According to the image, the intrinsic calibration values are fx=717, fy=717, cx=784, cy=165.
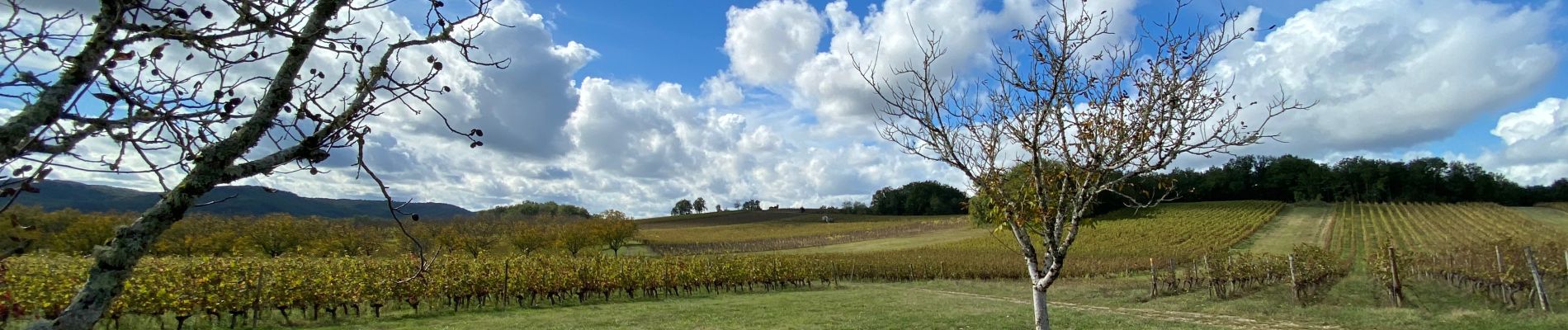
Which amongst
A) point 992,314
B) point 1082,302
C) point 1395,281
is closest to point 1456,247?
point 1395,281

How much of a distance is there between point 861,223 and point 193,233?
6319 cm

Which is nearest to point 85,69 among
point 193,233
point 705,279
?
point 705,279

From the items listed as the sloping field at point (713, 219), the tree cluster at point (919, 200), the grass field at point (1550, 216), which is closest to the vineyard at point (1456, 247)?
the grass field at point (1550, 216)

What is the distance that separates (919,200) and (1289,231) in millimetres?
61162

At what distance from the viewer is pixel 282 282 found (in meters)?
15.6

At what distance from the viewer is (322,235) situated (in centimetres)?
4650

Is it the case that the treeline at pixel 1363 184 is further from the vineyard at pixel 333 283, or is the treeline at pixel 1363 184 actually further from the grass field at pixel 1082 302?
the vineyard at pixel 333 283

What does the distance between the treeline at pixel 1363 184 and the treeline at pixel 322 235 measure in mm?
72554

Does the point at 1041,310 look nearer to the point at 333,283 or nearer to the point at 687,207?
the point at 333,283

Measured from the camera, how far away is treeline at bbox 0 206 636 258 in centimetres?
3878

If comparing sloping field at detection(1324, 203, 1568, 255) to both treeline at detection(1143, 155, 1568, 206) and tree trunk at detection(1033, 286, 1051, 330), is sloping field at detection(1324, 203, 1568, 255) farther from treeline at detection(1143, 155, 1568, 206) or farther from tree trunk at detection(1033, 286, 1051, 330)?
tree trunk at detection(1033, 286, 1051, 330)

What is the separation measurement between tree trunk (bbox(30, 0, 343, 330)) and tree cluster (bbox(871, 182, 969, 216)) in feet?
354

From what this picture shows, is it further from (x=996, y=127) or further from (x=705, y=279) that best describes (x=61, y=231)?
(x=996, y=127)

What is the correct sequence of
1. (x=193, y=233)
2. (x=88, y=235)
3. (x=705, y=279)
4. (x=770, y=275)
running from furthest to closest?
1. (x=193, y=233)
2. (x=88, y=235)
3. (x=770, y=275)
4. (x=705, y=279)
